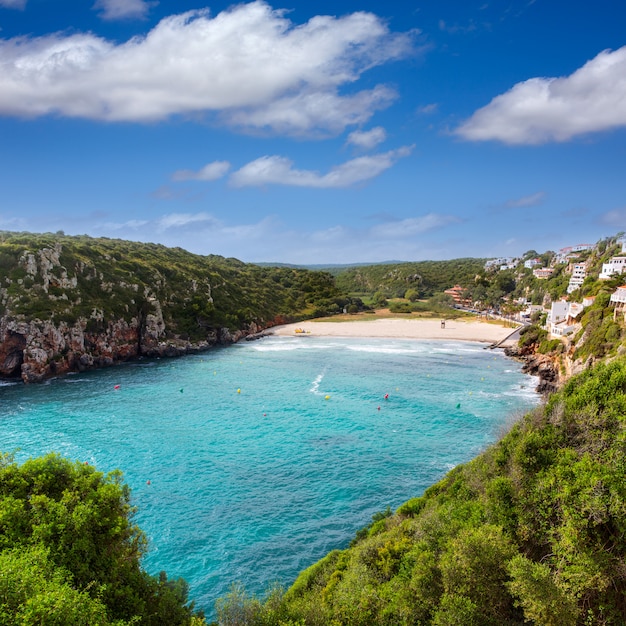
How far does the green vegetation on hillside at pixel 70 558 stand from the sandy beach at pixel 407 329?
271ft

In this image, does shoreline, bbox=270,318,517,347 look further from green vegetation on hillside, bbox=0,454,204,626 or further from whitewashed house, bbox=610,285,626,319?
green vegetation on hillside, bbox=0,454,204,626

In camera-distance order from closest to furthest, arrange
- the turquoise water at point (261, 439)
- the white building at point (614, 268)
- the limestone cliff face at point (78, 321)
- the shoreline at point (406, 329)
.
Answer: the turquoise water at point (261, 439)
the limestone cliff face at point (78, 321)
the white building at point (614, 268)
the shoreline at point (406, 329)

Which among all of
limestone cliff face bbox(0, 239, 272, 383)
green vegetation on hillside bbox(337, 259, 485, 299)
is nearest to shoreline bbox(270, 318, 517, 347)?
limestone cliff face bbox(0, 239, 272, 383)

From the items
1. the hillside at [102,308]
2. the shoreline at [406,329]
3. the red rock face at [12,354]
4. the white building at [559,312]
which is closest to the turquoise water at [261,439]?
the red rock face at [12,354]

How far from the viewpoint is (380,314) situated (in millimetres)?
126875

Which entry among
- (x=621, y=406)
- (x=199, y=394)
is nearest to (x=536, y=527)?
(x=621, y=406)

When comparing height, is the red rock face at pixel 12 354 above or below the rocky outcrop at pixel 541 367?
above

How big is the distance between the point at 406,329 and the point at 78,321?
229 ft

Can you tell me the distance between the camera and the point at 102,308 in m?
69.1

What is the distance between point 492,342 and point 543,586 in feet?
271

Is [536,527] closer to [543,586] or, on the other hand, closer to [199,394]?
[543,586]

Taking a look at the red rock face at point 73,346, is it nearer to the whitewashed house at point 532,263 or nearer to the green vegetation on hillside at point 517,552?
the green vegetation on hillside at point 517,552

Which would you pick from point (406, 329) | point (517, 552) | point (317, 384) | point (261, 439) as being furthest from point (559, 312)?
point (517, 552)

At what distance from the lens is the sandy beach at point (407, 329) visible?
308 ft
